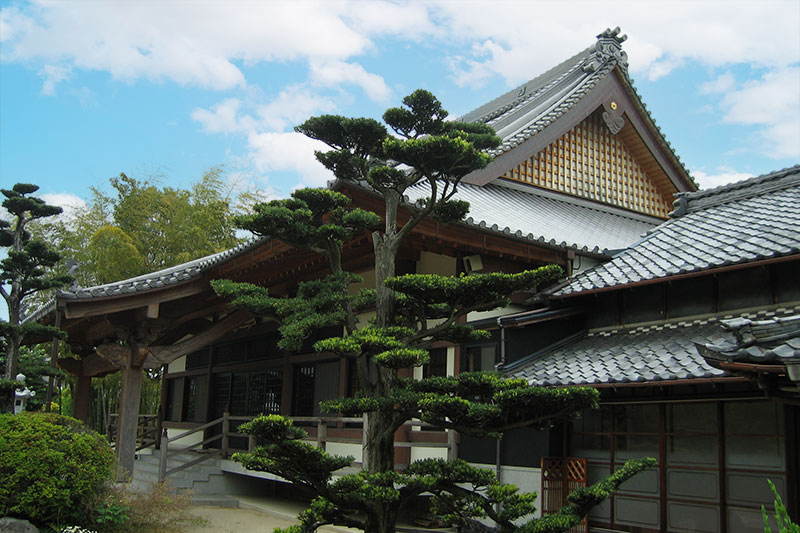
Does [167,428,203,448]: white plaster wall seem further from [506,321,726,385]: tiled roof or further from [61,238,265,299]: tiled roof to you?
[506,321,726,385]: tiled roof

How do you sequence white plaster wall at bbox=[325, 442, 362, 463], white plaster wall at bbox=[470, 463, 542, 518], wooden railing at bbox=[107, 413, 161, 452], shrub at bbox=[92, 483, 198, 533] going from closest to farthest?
white plaster wall at bbox=[470, 463, 542, 518] → shrub at bbox=[92, 483, 198, 533] → white plaster wall at bbox=[325, 442, 362, 463] → wooden railing at bbox=[107, 413, 161, 452]

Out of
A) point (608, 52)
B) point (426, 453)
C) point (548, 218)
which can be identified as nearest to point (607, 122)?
point (608, 52)

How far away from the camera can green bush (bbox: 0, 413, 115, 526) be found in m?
9.06

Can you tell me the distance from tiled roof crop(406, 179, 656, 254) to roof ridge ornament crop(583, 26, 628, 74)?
122 inches

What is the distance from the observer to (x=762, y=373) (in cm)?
524

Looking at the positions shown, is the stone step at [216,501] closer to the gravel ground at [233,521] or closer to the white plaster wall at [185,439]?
the gravel ground at [233,521]

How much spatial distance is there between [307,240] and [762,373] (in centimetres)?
436

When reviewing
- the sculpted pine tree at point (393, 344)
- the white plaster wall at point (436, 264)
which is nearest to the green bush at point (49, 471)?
the sculpted pine tree at point (393, 344)

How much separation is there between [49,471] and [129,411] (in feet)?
11.7

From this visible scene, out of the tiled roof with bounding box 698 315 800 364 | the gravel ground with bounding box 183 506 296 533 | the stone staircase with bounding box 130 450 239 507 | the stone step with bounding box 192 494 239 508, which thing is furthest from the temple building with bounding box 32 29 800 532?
the gravel ground with bounding box 183 506 296 533

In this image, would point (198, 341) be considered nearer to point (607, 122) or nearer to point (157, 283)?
point (157, 283)

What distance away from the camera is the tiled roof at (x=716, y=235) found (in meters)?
8.69

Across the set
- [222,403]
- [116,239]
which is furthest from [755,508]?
[116,239]

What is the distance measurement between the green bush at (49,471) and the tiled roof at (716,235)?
6585 millimetres
